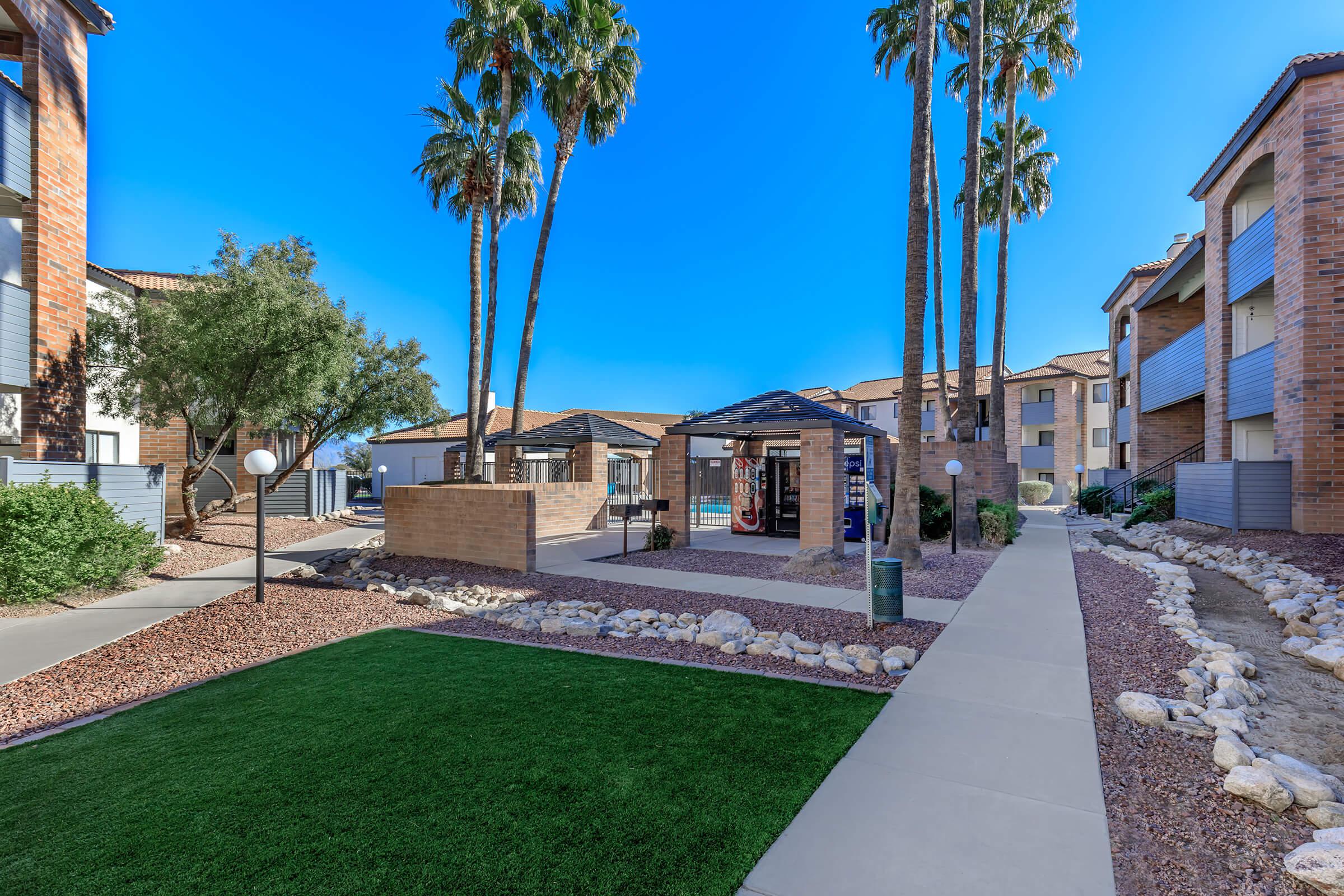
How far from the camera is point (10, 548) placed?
7250mm

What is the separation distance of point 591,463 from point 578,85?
10.8 metres

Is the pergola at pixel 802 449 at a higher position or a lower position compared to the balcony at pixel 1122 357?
lower

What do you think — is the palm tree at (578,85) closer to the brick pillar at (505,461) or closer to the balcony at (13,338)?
the brick pillar at (505,461)

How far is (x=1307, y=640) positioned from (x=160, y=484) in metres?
16.3

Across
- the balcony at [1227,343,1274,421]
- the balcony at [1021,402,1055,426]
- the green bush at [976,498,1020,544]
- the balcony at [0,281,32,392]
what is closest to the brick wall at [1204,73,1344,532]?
the balcony at [1227,343,1274,421]

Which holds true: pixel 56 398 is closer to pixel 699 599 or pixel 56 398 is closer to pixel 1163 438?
pixel 699 599

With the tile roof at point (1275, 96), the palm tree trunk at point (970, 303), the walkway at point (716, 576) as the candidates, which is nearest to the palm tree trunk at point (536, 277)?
the walkway at point (716, 576)

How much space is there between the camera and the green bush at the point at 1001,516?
43.1ft

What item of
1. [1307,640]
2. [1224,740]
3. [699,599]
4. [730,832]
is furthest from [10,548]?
[1307,640]

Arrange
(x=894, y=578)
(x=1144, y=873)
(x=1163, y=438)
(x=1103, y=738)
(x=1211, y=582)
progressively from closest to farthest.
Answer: (x=1144, y=873) < (x=1103, y=738) < (x=894, y=578) < (x=1211, y=582) < (x=1163, y=438)

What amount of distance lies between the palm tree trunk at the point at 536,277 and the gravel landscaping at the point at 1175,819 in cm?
1599

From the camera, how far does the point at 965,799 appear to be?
308cm

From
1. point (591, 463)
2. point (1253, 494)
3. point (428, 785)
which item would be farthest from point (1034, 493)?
point (428, 785)

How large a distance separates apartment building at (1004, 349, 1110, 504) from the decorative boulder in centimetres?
2890
